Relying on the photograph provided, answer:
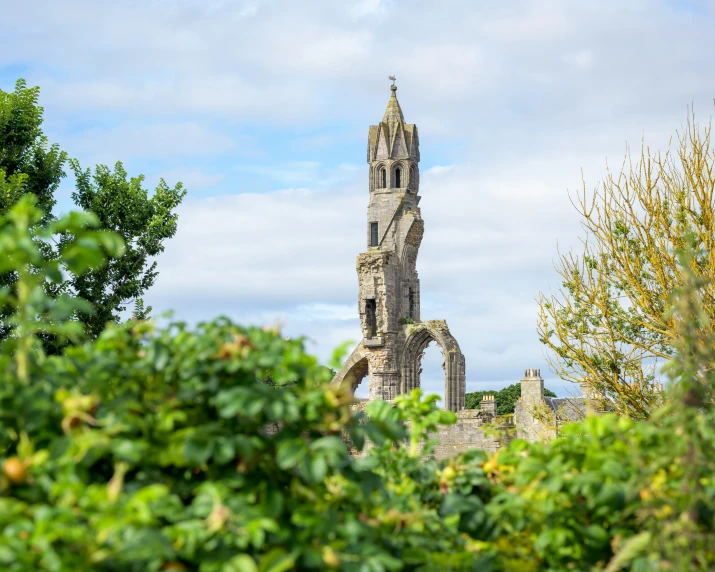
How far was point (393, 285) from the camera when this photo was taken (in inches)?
2224

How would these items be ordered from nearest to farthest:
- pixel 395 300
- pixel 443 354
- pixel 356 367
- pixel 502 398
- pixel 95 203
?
pixel 95 203 → pixel 443 354 → pixel 395 300 → pixel 356 367 → pixel 502 398

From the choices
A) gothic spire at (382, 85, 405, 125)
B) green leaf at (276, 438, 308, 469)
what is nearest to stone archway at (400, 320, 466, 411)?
gothic spire at (382, 85, 405, 125)

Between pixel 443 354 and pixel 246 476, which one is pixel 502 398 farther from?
pixel 246 476

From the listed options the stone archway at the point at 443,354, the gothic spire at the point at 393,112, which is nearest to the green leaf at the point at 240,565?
the stone archway at the point at 443,354

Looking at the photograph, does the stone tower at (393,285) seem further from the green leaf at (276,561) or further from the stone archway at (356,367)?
the green leaf at (276,561)

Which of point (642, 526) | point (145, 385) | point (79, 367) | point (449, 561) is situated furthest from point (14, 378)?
point (642, 526)

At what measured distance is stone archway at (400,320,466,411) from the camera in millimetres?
54719

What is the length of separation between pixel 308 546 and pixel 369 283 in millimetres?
51292

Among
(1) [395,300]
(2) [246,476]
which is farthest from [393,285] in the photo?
(2) [246,476]

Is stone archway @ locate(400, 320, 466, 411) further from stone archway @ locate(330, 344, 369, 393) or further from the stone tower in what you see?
stone archway @ locate(330, 344, 369, 393)

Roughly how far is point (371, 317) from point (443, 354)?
4.72 m

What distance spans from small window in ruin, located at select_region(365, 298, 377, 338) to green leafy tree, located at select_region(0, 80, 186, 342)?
88.1ft

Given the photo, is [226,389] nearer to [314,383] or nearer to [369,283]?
[314,383]

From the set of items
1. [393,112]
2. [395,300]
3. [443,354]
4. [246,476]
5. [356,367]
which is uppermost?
[393,112]
